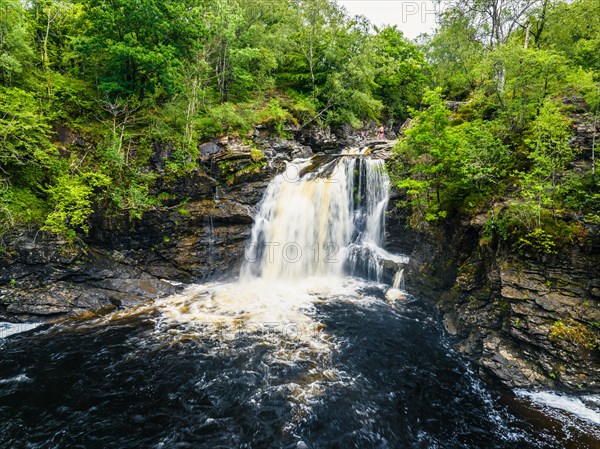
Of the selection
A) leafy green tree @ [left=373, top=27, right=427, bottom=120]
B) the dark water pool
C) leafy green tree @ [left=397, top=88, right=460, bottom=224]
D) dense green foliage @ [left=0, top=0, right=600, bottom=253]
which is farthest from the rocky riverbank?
leafy green tree @ [left=373, top=27, right=427, bottom=120]

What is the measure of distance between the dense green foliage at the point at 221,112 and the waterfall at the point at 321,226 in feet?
6.80

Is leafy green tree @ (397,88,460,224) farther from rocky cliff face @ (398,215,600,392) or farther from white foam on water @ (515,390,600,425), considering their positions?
white foam on water @ (515,390,600,425)

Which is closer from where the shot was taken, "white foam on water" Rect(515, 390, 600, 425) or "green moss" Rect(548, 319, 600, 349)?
"white foam on water" Rect(515, 390, 600, 425)

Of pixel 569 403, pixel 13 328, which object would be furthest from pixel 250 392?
pixel 13 328

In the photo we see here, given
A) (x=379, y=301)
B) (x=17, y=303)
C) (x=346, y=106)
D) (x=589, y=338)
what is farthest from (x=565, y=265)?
(x=346, y=106)

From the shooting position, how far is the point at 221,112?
14953 mm

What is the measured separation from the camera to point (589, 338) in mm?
6316

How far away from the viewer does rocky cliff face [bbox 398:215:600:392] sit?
20.8 ft

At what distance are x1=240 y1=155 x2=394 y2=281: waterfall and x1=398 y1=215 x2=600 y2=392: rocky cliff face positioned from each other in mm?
5286

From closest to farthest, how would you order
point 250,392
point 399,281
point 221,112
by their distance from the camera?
point 250,392, point 399,281, point 221,112

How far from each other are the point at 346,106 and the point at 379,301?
54.9 feet

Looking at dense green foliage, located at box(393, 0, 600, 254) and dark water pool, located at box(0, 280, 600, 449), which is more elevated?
dense green foliage, located at box(393, 0, 600, 254)

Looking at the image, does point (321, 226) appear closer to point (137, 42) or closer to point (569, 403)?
point (569, 403)

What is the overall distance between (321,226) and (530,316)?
9342 millimetres
